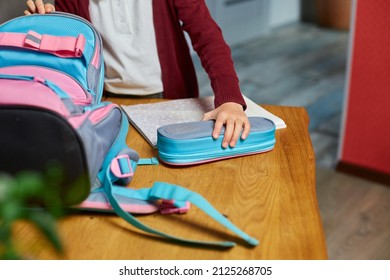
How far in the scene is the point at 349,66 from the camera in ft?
7.29

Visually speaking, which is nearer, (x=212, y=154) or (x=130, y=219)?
(x=130, y=219)

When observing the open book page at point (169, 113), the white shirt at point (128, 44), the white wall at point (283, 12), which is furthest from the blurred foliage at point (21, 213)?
the white wall at point (283, 12)

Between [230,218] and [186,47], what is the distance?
683mm

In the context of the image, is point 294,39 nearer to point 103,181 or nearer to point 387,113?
point 387,113

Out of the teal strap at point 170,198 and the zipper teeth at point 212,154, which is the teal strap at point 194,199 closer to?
the teal strap at point 170,198

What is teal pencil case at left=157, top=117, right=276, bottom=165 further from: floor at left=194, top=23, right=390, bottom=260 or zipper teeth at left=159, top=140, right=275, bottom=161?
floor at left=194, top=23, right=390, bottom=260

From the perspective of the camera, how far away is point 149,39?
1.28m

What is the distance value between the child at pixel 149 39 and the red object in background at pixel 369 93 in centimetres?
104

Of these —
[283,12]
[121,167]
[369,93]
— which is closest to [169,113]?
[121,167]

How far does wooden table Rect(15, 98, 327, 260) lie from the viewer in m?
0.69

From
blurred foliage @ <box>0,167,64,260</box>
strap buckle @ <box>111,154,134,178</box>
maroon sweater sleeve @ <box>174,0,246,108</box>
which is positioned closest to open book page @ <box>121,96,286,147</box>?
maroon sweater sleeve @ <box>174,0,246,108</box>

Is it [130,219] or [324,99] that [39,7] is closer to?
[130,219]

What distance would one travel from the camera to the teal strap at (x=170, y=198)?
27.2 inches

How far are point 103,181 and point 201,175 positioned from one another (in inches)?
6.0
